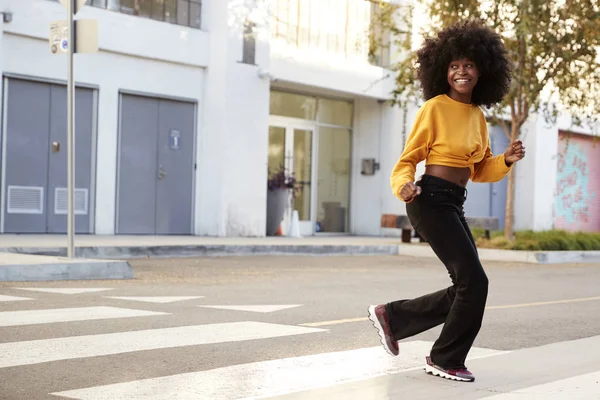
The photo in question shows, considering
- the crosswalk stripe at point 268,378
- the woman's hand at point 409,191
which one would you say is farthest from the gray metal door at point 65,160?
the woman's hand at point 409,191

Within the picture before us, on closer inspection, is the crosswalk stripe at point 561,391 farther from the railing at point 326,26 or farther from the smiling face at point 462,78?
the railing at point 326,26

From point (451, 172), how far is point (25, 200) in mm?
14986

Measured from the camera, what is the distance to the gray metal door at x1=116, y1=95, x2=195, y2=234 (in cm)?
2130

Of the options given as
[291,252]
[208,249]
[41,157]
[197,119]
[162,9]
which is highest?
[162,9]

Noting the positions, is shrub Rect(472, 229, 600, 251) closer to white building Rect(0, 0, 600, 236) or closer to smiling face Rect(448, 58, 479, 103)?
white building Rect(0, 0, 600, 236)

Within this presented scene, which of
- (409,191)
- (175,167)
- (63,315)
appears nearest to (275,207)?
(175,167)

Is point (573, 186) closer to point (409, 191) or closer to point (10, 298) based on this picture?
point (10, 298)

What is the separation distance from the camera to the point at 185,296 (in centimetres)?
1016

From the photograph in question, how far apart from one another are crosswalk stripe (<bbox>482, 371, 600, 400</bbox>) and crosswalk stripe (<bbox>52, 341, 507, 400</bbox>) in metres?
0.82

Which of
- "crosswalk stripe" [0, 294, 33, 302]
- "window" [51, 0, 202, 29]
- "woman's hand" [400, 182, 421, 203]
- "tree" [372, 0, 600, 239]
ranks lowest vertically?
"crosswalk stripe" [0, 294, 33, 302]

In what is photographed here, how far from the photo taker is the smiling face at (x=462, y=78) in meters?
5.79

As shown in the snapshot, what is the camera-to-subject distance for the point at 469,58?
586 cm

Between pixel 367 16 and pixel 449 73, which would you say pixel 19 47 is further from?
pixel 449 73

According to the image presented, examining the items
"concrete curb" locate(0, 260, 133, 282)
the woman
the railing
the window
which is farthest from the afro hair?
the railing
